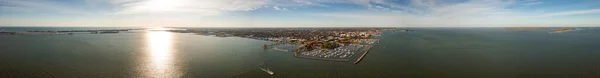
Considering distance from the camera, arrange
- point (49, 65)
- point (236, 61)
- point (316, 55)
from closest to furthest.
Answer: point (49, 65), point (236, 61), point (316, 55)

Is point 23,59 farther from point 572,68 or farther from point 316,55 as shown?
point 572,68

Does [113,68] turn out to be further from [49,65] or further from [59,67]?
[49,65]

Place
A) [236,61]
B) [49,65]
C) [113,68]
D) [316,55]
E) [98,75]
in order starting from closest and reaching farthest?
[98,75], [113,68], [49,65], [236,61], [316,55]

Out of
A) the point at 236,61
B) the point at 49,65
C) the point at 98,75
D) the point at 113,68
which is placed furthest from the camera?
the point at 236,61

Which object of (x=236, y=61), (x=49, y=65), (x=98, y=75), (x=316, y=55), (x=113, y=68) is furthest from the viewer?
(x=316, y=55)

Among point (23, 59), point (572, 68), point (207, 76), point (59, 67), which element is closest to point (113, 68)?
point (59, 67)

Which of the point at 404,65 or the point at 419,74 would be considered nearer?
the point at 419,74

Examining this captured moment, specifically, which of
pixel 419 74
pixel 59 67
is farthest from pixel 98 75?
pixel 419 74

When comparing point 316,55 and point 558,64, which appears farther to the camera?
point 316,55
